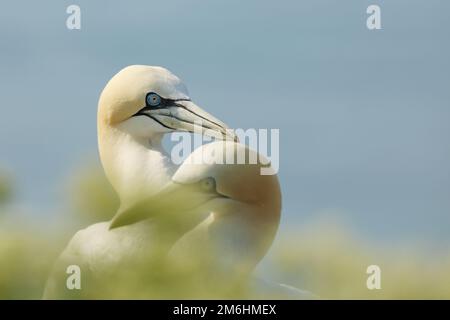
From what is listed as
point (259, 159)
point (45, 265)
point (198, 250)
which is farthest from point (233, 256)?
point (45, 265)

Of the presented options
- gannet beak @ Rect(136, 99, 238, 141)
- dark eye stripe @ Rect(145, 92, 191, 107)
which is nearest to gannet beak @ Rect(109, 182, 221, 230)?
gannet beak @ Rect(136, 99, 238, 141)

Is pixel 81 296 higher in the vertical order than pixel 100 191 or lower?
lower

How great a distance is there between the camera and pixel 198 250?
5.19 meters

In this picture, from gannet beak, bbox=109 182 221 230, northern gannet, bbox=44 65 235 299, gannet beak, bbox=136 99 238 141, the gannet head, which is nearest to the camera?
gannet beak, bbox=109 182 221 230

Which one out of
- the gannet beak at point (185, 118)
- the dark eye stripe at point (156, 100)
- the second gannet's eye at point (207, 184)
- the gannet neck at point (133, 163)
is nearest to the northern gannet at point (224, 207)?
the second gannet's eye at point (207, 184)

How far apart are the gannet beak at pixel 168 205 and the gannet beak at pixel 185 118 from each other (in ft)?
1.28

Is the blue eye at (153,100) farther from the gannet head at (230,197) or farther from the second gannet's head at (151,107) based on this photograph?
the gannet head at (230,197)

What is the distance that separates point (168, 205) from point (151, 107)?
0.68 m

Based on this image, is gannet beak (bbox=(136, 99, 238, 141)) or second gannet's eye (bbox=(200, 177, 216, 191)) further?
gannet beak (bbox=(136, 99, 238, 141))

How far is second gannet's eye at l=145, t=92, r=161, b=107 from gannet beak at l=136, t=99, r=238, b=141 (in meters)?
0.03

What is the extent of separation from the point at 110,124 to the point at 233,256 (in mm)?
1106

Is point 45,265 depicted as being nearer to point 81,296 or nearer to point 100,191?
point 81,296

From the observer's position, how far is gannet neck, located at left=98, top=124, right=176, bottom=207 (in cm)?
547

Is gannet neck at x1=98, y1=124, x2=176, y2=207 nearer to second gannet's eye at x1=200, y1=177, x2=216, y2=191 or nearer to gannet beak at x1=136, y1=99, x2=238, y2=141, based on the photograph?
gannet beak at x1=136, y1=99, x2=238, y2=141
